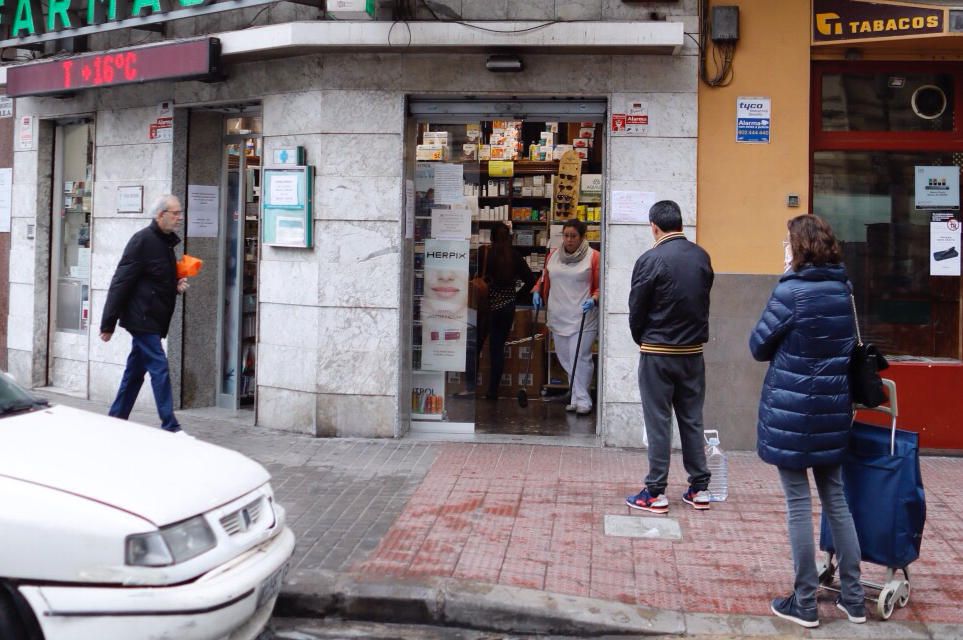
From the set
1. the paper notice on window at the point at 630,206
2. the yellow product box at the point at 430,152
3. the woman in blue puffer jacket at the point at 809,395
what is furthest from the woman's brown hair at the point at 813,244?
the yellow product box at the point at 430,152

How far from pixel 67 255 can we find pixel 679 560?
856 cm

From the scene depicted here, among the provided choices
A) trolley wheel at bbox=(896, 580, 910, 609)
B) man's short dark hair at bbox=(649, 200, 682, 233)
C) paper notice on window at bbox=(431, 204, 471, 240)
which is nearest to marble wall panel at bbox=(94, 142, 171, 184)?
paper notice on window at bbox=(431, 204, 471, 240)

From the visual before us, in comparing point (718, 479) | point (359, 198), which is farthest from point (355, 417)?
point (718, 479)

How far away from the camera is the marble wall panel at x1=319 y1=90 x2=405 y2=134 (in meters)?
9.29

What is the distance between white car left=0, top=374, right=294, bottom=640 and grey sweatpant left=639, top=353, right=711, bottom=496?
3186mm

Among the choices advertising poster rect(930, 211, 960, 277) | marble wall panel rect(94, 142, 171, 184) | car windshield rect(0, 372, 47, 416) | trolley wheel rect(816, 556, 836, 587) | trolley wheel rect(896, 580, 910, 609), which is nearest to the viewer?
car windshield rect(0, 372, 47, 416)

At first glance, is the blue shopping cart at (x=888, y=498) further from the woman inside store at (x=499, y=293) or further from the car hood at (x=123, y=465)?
the woman inside store at (x=499, y=293)

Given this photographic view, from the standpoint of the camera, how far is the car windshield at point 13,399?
486 cm

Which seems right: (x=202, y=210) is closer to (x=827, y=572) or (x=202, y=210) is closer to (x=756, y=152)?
(x=756, y=152)

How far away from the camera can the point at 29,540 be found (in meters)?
3.82

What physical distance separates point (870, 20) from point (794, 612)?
5550mm

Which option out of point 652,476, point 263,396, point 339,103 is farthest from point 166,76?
point 652,476

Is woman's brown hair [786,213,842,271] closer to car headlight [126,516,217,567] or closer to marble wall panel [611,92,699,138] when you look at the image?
car headlight [126,516,217,567]

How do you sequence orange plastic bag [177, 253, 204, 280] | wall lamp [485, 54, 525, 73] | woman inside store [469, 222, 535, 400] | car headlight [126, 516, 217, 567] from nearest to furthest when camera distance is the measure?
car headlight [126, 516, 217, 567], orange plastic bag [177, 253, 204, 280], wall lamp [485, 54, 525, 73], woman inside store [469, 222, 535, 400]
